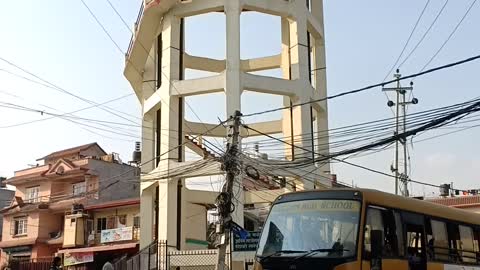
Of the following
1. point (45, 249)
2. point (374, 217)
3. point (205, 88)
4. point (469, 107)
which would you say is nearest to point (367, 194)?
point (374, 217)

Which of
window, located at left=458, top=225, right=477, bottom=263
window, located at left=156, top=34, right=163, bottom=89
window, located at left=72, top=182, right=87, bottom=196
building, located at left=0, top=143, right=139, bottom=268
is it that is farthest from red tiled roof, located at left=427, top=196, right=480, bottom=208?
window, located at left=458, top=225, right=477, bottom=263

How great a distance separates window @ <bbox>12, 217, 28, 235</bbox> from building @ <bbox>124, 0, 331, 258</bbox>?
2331 centimetres

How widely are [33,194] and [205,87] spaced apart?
31.8 m

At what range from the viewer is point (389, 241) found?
1209 cm

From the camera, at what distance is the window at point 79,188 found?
50812mm

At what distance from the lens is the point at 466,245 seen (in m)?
14.7

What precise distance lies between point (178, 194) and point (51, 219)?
84.2 ft

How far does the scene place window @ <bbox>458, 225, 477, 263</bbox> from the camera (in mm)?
14508

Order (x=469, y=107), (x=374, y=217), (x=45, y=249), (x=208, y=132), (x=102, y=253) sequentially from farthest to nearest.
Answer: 1. (x=45, y=249)
2. (x=102, y=253)
3. (x=208, y=132)
4. (x=469, y=107)
5. (x=374, y=217)

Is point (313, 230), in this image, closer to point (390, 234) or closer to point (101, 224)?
point (390, 234)

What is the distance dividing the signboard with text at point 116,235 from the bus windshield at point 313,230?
104ft

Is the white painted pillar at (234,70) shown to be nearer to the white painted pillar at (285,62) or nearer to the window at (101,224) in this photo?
the white painted pillar at (285,62)

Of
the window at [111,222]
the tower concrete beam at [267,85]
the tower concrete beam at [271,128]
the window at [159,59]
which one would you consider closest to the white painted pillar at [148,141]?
the window at [159,59]

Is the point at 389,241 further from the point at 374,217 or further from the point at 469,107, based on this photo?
the point at 469,107
